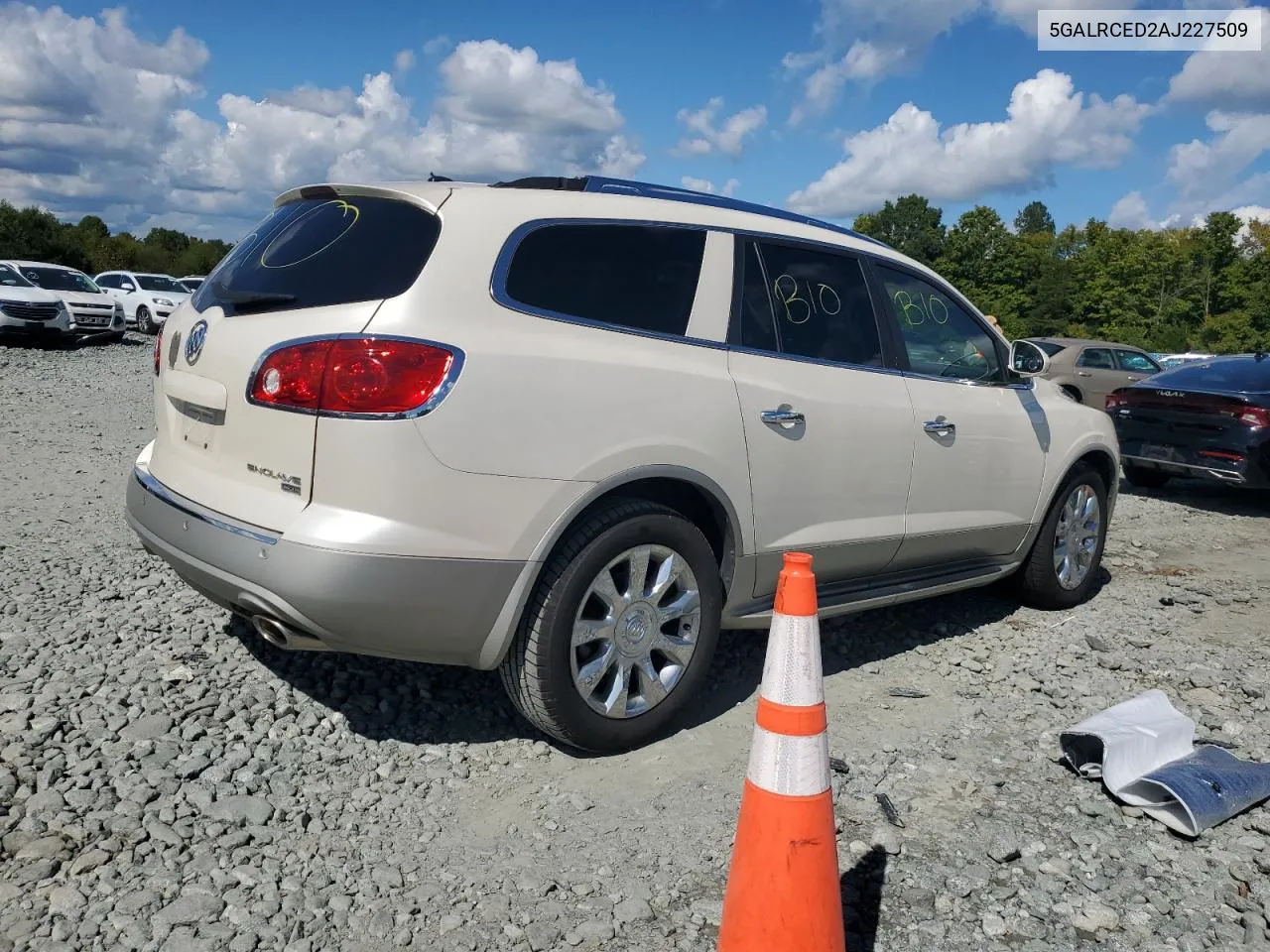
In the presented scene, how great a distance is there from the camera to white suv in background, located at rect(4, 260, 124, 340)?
Answer: 20125mm

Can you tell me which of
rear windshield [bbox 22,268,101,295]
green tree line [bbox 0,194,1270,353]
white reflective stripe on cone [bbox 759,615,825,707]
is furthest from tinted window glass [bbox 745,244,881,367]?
green tree line [bbox 0,194,1270,353]

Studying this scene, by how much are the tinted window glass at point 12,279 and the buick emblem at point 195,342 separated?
19.1 m

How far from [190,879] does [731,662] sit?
8.06 ft

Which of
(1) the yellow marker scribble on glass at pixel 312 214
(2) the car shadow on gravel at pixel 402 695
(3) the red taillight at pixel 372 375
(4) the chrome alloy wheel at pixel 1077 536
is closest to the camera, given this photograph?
(3) the red taillight at pixel 372 375

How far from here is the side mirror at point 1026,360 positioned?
4941mm

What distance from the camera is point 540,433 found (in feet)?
10.0

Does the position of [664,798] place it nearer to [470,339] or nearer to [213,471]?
[470,339]

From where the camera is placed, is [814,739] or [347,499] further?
[347,499]

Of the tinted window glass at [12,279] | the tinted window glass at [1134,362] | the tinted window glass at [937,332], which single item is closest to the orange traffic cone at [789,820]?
the tinted window glass at [937,332]

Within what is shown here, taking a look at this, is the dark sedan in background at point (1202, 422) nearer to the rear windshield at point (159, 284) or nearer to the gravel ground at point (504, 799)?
the gravel ground at point (504, 799)

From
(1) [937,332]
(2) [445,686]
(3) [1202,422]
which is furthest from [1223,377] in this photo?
(2) [445,686]

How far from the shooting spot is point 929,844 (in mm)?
3033

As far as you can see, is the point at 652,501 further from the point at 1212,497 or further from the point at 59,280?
the point at 59,280

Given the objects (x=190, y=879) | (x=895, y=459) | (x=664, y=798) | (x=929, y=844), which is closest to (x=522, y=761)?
(x=664, y=798)
